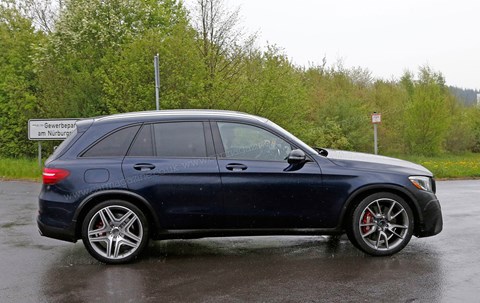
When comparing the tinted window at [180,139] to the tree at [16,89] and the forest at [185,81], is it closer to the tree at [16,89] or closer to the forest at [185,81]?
the forest at [185,81]

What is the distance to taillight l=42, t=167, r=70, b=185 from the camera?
5.91 meters

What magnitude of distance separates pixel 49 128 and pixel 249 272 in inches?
499

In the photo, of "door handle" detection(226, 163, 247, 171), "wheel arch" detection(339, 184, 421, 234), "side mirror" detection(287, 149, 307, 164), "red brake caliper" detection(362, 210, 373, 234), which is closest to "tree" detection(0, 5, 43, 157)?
"door handle" detection(226, 163, 247, 171)

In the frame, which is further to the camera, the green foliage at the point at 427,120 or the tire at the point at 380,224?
the green foliage at the point at 427,120

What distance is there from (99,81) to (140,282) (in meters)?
21.9

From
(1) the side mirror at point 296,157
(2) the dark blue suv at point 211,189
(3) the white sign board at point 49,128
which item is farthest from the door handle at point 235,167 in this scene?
(3) the white sign board at point 49,128

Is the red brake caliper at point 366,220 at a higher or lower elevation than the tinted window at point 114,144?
lower

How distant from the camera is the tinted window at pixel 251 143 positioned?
19.9ft

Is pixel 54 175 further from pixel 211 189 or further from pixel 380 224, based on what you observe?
pixel 380 224

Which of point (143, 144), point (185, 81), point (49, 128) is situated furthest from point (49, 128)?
point (143, 144)

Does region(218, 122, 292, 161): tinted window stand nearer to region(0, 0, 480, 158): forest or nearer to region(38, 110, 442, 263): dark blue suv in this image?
region(38, 110, 442, 263): dark blue suv

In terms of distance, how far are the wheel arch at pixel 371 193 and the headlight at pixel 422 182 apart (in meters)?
0.15

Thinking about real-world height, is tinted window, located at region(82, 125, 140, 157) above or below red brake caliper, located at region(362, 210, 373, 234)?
above

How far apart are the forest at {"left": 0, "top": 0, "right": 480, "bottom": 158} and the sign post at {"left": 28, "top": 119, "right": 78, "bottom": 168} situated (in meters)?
4.78
